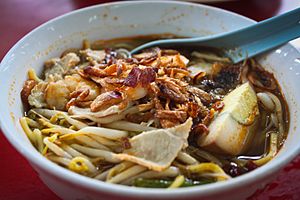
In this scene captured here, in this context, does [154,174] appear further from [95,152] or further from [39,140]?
[39,140]

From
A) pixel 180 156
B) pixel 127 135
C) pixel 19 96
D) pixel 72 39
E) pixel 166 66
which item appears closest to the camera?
pixel 180 156

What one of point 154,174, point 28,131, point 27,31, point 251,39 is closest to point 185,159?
point 154,174

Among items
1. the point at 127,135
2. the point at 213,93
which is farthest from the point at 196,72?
the point at 127,135

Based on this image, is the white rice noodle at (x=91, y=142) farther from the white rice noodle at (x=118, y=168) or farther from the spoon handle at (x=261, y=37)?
the spoon handle at (x=261, y=37)

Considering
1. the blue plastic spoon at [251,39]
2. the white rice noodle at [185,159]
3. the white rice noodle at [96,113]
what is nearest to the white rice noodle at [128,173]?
the white rice noodle at [185,159]

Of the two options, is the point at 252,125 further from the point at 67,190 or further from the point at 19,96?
the point at 19,96

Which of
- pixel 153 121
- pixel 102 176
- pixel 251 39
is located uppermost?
pixel 251 39

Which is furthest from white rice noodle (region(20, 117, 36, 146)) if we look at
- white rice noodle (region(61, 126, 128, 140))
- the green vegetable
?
the green vegetable
